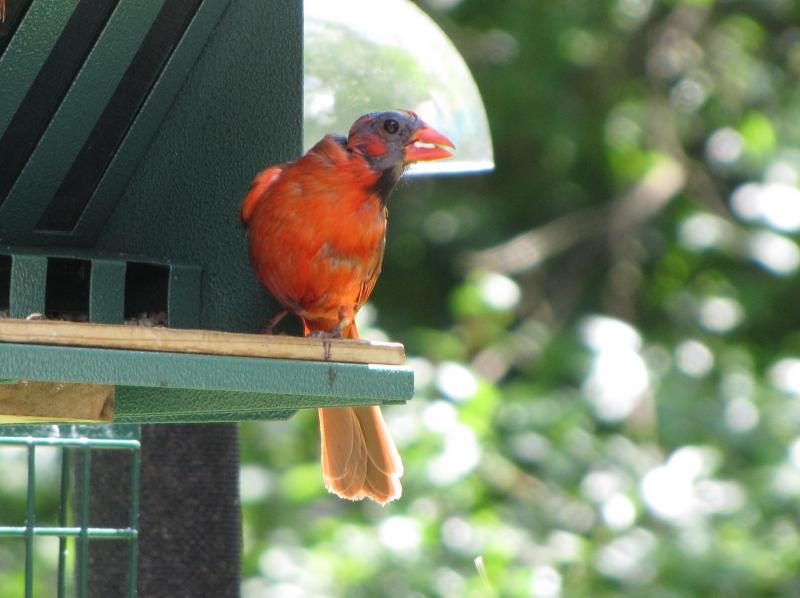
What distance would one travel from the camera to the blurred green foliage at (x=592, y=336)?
5094 millimetres

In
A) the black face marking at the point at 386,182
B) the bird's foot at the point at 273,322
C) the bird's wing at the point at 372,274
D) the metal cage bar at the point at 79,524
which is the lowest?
the metal cage bar at the point at 79,524

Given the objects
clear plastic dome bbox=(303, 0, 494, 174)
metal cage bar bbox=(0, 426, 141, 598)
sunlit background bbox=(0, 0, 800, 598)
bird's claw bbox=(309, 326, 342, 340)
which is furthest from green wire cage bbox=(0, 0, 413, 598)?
sunlit background bbox=(0, 0, 800, 598)

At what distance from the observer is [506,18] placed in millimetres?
6770

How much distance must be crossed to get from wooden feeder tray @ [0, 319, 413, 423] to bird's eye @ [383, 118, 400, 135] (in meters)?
0.63

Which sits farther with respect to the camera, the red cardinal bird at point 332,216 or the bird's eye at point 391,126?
the bird's eye at point 391,126

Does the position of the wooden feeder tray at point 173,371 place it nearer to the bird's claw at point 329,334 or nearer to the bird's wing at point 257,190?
the bird's claw at point 329,334

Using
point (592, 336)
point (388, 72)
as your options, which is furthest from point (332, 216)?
point (592, 336)

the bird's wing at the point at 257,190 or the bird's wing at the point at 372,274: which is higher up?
the bird's wing at the point at 257,190

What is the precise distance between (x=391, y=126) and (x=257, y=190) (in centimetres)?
34

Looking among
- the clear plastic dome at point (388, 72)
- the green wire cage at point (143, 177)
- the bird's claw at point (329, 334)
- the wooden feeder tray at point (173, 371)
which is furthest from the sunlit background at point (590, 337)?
the wooden feeder tray at point (173, 371)

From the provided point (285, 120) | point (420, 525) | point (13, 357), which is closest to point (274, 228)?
point (285, 120)

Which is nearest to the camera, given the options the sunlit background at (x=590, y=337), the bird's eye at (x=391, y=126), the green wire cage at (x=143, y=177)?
the green wire cage at (x=143, y=177)

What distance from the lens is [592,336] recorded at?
580 cm

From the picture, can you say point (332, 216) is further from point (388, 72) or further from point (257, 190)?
point (388, 72)
